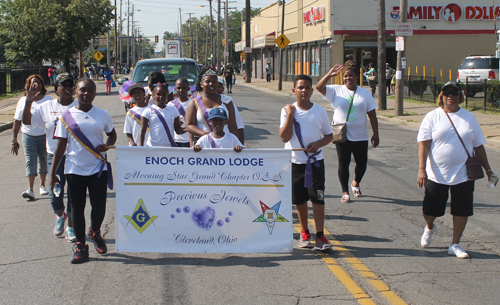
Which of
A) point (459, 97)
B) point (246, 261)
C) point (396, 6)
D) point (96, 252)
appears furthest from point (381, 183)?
point (396, 6)

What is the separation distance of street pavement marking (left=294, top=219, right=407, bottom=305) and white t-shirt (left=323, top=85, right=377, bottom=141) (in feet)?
6.99

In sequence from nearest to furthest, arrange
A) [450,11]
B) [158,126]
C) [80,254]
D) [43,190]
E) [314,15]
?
[80,254] → [158,126] → [43,190] → [450,11] → [314,15]

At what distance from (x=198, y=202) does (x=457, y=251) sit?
103 inches

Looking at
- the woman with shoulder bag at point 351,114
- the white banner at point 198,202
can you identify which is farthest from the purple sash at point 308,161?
the woman with shoulder bag at point 351,114

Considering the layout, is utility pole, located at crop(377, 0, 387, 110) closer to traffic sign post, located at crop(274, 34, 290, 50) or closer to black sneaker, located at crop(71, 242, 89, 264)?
traffic sign post, located at crop(274, 34, 290, 50)

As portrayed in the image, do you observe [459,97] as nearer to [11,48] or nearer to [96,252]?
[96,252]

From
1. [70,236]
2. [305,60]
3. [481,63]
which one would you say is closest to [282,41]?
[305,60]

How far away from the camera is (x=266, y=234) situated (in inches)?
206

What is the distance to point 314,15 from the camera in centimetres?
4025

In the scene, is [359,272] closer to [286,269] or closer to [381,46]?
[286,269]

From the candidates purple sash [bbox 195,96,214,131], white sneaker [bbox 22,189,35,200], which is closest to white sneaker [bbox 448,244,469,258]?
purple sash [bbox 195,96,214,131]

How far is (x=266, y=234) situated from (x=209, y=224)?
57 centimetres

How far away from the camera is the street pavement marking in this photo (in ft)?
14.3

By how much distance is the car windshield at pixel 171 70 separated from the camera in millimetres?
14484
